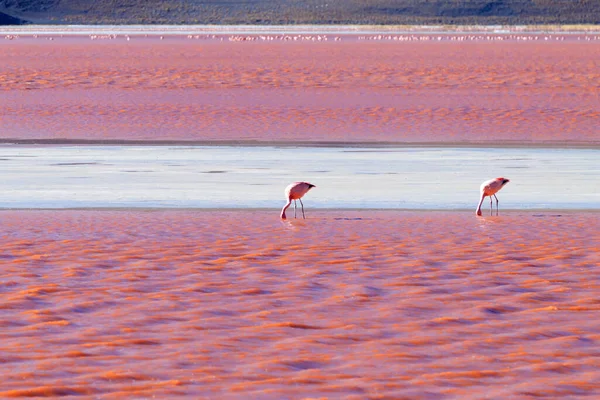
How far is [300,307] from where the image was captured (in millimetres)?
7406

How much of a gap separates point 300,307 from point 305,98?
2020 cm

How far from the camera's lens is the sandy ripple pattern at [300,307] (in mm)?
5668

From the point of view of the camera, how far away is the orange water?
21.4 meters

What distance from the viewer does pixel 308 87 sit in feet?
101

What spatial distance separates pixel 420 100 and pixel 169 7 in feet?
482

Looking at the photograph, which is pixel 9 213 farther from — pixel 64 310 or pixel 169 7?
pixel 169 7

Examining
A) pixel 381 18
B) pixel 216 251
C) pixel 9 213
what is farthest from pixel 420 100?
pixel 381 18

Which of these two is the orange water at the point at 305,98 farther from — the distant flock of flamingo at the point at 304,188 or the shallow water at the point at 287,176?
the distant flock of flamingo at the point at 304,188

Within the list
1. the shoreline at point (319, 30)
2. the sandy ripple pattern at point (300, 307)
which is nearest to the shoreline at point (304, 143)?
the sandy ripple pattern at point (300, 307)

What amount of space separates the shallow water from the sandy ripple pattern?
1.34 m

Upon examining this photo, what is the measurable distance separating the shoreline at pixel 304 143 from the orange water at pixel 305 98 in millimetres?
489

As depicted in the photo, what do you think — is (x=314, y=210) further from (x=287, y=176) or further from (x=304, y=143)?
(x=304, y=143)

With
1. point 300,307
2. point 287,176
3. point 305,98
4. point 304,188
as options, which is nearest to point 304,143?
point 287,176

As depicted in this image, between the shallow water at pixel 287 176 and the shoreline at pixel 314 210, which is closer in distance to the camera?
the shoreline at pixel 314 210
